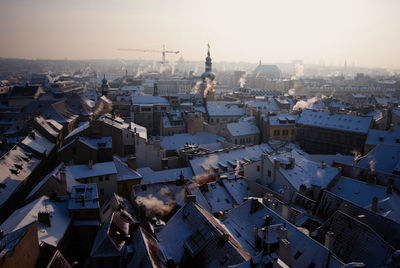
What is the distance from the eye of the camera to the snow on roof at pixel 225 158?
1841 inches

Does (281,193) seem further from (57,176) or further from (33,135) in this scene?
(33,135)

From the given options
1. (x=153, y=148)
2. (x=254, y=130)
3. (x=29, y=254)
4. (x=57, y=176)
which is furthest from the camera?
(x=254, y=130)

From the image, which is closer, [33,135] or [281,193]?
[281,193]

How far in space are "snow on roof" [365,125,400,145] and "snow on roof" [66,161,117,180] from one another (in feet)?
135

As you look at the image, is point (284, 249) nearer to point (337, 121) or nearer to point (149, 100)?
point (337, 121)

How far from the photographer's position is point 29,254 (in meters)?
23.6

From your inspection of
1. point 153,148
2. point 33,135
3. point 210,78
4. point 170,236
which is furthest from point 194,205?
point 210,78

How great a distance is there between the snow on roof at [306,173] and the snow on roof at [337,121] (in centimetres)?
2702

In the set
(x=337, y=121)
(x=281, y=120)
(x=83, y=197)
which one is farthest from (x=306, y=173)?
(x=337, y=121)

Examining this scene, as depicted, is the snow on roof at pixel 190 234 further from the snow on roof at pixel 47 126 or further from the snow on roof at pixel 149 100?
the snow on roof at pixel 149 100

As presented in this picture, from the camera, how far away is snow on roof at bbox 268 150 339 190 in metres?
38.1

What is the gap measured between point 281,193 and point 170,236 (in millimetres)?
15862

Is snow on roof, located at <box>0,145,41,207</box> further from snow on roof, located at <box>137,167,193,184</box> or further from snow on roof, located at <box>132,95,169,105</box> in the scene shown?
Answer: snow on roof, located at <box>132,95,169,105</box>

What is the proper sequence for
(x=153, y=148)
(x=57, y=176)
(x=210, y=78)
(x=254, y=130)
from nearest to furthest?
(x=57, y=176) → (x=153, y=148) → (x=254, y=130) → (x=210, y=78)
